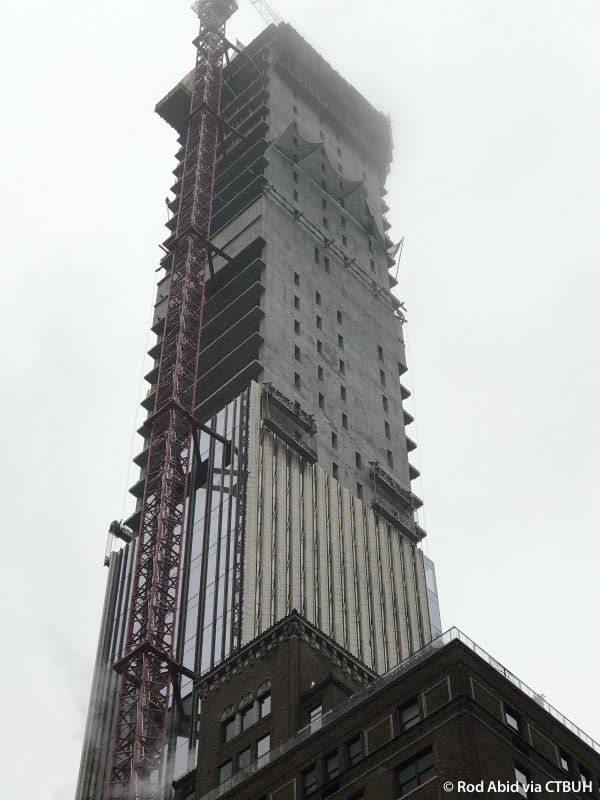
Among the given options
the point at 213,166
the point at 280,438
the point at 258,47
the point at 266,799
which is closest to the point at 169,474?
the point at 280,438

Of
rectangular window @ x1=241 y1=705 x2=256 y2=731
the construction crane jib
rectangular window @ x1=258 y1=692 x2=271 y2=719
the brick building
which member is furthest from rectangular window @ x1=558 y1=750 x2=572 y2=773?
the construction crane jib

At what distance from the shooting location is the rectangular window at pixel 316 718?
212ft

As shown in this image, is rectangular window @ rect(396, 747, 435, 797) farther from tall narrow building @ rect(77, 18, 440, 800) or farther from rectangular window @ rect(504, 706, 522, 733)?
tall narrow building @ rect(77, 18, 440, 800)

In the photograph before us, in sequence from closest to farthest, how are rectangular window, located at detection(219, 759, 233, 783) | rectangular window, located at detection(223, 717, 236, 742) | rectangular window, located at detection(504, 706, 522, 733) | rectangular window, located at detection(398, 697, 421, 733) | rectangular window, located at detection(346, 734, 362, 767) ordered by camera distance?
rectangular window, located at detection(398, 697, 421, 733) → rectangular window, located at detection(504, 706, 522, 733) → rectangular window, located at detection(346, 734, 362, 767) → rectangular window, located at detection(219, 759, 233, 783) → rectangular window, located at detection(223, 717, 236, 742)

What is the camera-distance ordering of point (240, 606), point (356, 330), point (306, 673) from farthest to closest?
point (356, 330) < point (240, 606) < point (306, 673)

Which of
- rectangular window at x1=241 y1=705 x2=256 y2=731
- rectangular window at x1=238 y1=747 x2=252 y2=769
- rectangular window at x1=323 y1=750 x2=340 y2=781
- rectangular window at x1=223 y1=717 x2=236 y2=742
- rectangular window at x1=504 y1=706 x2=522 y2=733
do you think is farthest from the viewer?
rectangular window at x1=223 y1=717 x2=236 y2=742

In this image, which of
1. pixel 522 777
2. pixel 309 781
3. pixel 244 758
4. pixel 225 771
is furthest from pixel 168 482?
pixel 522 777

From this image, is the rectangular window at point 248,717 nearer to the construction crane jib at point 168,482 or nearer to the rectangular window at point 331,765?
the rectangular window at point 331,765

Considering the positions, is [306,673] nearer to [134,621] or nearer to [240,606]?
[240,606]

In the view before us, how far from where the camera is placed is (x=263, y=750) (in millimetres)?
66875

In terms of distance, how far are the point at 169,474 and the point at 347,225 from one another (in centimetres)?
5592

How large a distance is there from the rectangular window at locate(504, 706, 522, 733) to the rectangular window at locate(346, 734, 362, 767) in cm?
653

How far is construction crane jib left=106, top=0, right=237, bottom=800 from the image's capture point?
106 meters

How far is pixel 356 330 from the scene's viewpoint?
157m
